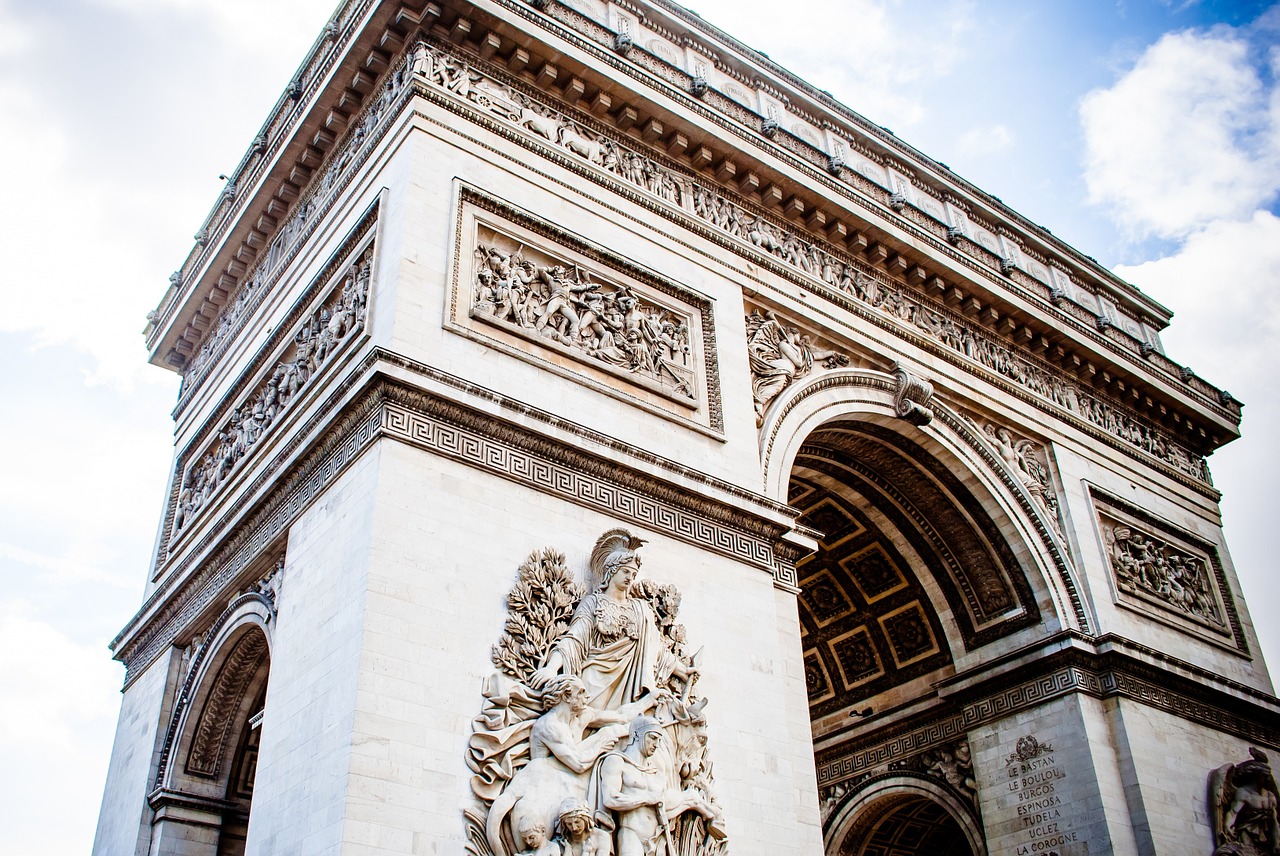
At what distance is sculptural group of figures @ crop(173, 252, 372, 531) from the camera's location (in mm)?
11477

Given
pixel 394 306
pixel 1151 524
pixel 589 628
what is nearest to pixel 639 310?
pixel 394 306

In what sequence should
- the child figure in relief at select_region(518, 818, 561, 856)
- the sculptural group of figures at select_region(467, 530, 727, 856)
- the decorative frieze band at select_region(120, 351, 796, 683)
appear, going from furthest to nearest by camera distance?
the decorative frieze band at select_region(120, 351, 796, 683)
the sculptural group of figures at select_region(467, 530, 727, 856)
the child figure in relief at select_region(518, 818, 561, 856)

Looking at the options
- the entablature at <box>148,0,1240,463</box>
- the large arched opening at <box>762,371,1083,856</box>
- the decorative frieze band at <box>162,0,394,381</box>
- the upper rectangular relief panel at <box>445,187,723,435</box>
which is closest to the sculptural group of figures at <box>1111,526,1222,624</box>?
the large arched opening at <box>762,371,1083,856</box>

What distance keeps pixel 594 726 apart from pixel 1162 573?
10.9 meters

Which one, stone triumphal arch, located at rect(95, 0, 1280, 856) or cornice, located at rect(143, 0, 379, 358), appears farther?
cornice, located at rect(143, 0, 379, 358)

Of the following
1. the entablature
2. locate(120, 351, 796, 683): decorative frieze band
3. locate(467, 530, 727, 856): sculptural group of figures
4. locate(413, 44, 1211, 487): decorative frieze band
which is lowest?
locate(467, 530, 727, 856): sculptural group of figures

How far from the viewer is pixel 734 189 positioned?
1443 centimetres

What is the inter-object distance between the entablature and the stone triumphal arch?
64mm

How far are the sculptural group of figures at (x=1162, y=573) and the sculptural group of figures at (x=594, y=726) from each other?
29.1ft

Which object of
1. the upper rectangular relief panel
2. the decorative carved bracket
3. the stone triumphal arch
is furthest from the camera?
the decorative carved bracket

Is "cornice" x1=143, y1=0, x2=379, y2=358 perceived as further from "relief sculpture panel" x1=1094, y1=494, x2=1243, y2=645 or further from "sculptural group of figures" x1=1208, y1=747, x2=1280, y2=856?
"sculptural group of figures" x1=1208, y1=747, x2=1280, y2=856

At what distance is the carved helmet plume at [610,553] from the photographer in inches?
392

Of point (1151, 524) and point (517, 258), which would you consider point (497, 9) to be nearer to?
point (517, 258)

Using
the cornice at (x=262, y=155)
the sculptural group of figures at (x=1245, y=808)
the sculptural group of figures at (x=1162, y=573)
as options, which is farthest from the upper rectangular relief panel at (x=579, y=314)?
the sculptural group of figures at (x=1245, y=808)
